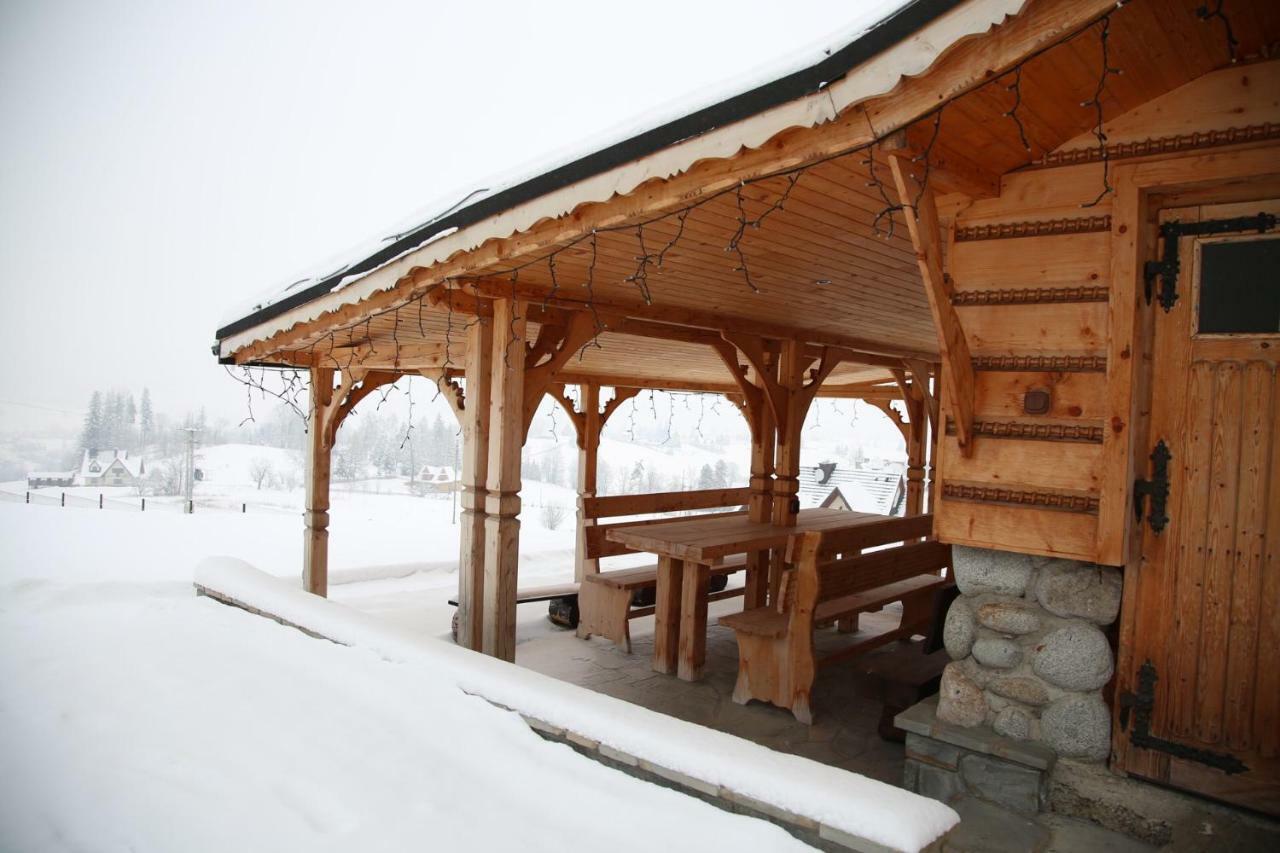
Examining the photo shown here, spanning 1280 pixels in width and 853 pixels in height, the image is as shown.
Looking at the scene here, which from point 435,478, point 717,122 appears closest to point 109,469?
point 435,478

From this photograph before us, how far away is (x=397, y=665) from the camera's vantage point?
3.23m

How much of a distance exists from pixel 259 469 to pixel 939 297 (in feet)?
94.2

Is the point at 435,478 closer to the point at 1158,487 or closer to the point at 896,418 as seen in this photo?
the point at 896,418

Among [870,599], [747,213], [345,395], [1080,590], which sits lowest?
[870,599]

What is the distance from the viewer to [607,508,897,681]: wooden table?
5.06m

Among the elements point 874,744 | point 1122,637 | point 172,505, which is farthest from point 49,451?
point 1122,637

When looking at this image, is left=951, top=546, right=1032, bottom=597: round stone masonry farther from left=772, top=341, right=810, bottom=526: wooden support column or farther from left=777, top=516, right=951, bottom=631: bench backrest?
left=772, top=341, right=810, bottom=526: wooden support column

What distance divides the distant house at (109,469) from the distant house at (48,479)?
432mm

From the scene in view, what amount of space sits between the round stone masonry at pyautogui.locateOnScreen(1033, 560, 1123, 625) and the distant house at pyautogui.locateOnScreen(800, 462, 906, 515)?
15.5 m

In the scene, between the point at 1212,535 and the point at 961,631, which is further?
the point at 961,631

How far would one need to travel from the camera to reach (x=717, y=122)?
92.5 inches

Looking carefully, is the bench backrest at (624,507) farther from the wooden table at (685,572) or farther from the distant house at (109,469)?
the distant house at (109,469)

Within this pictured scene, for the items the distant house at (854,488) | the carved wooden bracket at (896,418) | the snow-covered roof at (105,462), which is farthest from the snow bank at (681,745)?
the snow-covered roof at (105,462)

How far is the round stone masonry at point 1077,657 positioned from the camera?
2.48m
